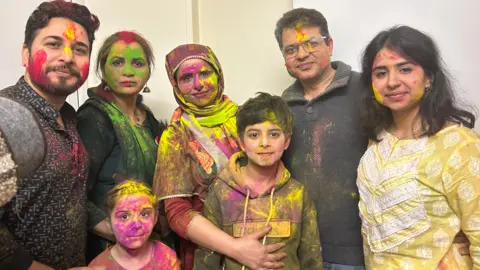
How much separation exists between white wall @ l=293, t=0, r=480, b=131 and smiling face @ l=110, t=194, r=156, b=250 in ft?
4.12

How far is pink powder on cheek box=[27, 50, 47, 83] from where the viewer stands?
4.77 feet

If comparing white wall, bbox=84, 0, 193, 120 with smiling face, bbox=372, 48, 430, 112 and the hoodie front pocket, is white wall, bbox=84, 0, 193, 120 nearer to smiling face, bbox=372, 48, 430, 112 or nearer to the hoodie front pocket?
the hoodie front pocket

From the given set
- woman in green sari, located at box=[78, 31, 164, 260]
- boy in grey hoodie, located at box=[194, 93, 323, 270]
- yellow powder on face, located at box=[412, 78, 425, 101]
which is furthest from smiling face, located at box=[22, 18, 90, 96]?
yellow powder on face, located at box=[412, 78, 425, 101]

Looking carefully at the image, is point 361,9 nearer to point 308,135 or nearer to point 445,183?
point 308,135

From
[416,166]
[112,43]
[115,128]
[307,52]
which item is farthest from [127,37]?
[416,166]

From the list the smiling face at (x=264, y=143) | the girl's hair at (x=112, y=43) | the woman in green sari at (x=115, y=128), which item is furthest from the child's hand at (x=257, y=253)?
the girl's hair at (x=112, y=43)

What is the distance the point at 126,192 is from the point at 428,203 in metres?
1.04

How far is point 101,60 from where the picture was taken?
1991 millimetres

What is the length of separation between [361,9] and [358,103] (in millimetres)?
682

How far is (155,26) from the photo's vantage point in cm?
268

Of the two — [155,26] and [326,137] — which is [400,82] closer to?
[326,137]

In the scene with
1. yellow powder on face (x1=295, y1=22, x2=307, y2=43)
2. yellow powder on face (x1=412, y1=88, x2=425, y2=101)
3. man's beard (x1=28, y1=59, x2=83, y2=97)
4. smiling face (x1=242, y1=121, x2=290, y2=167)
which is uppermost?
yellow powder on face (x1=295, y1=22, x2=307, y2=43)

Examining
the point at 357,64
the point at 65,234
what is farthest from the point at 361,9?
the point at 65,234

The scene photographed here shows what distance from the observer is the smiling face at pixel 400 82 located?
1.48 meters
